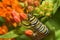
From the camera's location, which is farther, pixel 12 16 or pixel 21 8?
pixel 21 8

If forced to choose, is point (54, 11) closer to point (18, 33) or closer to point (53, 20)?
point (53, 20)

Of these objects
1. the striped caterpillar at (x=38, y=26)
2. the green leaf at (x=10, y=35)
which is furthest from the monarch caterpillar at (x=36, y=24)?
the green leaf at (x=10, y=35)

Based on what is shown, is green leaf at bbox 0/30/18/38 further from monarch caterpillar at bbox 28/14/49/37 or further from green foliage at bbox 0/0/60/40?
monarch caterpillar at bbox 28/14/49/37

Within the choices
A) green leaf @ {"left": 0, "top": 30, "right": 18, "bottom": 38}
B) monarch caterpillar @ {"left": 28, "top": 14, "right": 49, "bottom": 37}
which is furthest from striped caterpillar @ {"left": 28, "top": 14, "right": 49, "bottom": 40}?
green leaf @ {"left": 0, "top": 30, "right": 18, "bottom": 38}

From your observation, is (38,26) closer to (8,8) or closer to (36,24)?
(36,24)

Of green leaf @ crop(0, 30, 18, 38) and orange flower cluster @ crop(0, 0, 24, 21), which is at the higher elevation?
orange flower cluster @ crop(0, 0, 24, 21)

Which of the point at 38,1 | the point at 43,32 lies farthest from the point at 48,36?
the point at 38,1

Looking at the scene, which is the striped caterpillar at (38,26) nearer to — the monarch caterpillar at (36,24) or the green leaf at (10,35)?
the monarch caterpillar at (36,24)

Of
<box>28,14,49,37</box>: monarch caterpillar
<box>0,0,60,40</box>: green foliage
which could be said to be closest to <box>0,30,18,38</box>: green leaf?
<box>0,0,60,40</box>: green foliage

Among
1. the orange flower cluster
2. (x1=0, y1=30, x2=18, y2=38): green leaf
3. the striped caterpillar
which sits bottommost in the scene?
(x1=0, y1=30, x2=18, y2=38): green leaf
